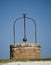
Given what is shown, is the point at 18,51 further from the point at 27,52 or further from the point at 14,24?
the point at 14,24

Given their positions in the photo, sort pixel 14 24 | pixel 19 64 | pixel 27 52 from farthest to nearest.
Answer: pixel 14 24
pixel 27 52
pixel 19 64

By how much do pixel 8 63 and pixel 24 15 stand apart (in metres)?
3.02

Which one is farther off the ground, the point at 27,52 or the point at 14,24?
the point at 14,24

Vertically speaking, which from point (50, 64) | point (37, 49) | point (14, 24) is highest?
point (14, 24)

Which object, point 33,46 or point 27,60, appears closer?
point 27,60

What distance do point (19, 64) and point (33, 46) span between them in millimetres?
1856

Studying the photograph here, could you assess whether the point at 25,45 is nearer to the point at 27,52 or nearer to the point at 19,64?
the point at 27,52

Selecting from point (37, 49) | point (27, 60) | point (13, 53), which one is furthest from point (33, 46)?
point (27, 60)

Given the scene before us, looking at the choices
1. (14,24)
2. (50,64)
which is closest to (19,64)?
(50,64)

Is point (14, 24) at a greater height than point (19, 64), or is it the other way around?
point (14, 24)

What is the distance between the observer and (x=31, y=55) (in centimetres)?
783

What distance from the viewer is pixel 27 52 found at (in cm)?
777

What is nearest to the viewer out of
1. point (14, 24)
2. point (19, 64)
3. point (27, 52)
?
point (19, 64)

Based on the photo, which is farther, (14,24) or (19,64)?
(14,24)
